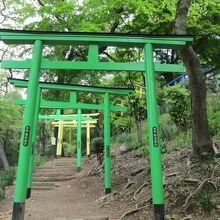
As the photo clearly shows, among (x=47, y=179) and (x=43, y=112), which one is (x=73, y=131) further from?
(x=47, y=179)

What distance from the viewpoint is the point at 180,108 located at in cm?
1109

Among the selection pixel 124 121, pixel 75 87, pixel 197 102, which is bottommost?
pixel 197 102

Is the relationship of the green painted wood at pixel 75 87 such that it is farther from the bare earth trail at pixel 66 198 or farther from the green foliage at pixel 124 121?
the green foliage at pixel 124 121

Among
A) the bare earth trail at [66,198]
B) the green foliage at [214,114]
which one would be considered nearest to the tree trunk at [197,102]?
the bare earth trail at [66,198]

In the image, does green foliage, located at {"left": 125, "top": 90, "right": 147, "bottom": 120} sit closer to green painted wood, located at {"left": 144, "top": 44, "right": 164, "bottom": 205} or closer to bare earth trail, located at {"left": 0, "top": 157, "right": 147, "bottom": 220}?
bare earth trail, located at {"left": 0, "top": 157, "right": 147, "bottom": 220}

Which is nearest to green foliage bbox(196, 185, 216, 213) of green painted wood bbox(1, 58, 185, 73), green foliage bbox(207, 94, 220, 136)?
green painted wood bbox(1, 58, 185, 73)

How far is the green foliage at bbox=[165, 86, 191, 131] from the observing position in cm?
1107

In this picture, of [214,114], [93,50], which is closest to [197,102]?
[93,50]

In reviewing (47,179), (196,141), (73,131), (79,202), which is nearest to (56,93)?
(47,179)

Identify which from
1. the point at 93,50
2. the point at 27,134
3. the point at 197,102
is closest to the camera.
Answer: the point at 27,134

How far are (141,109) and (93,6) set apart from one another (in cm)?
476

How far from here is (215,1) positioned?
31.9ft

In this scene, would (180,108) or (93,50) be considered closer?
(93,50)

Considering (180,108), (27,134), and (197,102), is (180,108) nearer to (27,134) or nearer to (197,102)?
(197,102)
